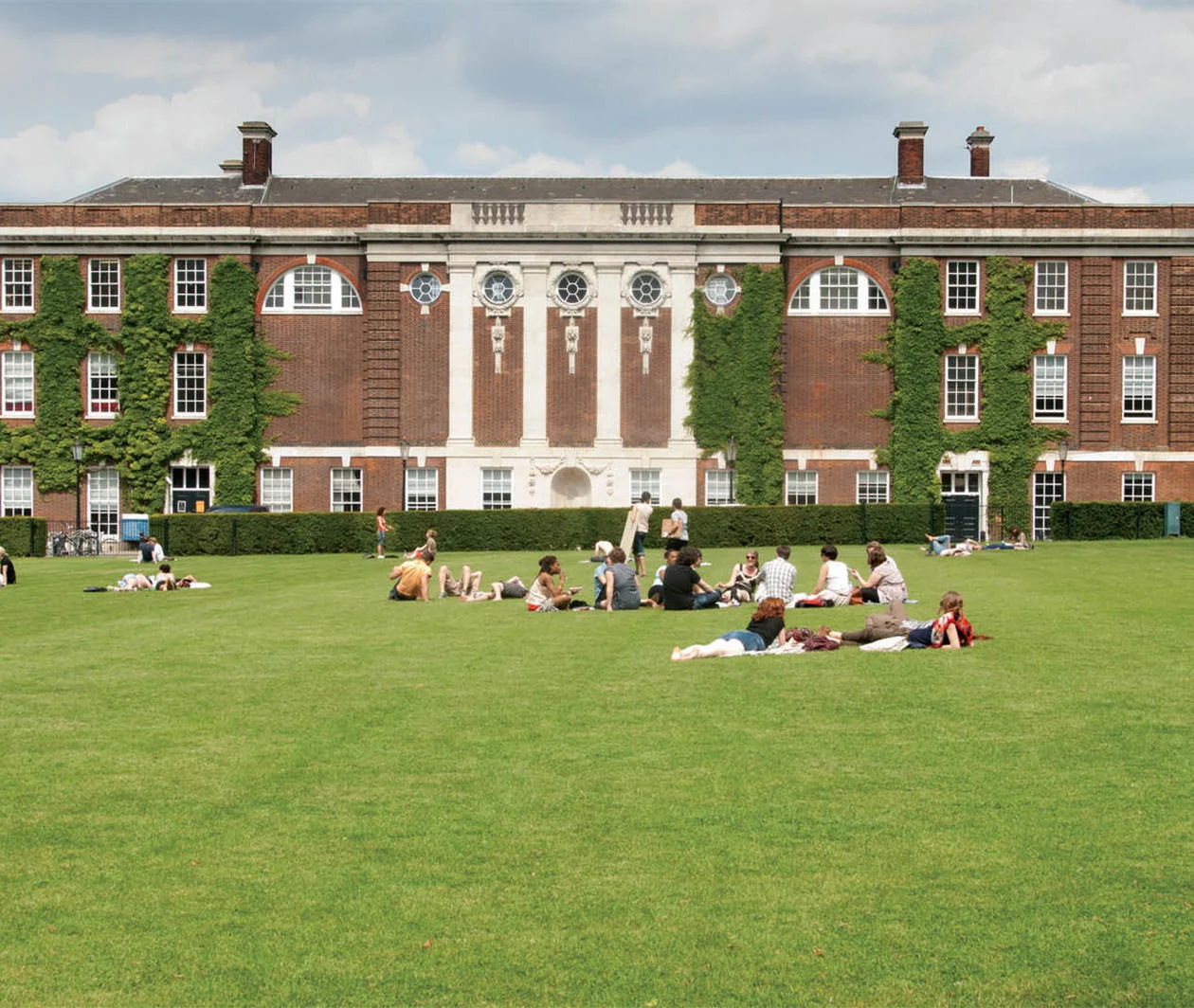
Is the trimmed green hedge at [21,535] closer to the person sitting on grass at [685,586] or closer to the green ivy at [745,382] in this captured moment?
the green ivy at [745,382]

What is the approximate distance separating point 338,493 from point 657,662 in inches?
1421

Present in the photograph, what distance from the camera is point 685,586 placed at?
2197cm

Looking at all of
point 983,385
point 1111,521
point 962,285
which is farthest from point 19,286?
point 1111,521

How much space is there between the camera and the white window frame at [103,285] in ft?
166

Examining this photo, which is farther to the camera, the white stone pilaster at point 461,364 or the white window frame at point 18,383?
the white window frame at point 18,383

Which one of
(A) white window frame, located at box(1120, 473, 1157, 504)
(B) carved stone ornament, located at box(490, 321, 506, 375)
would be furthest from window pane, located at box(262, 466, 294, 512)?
(A) white window frame, located at box(1120, 473, 1157, 504)

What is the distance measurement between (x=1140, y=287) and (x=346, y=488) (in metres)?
29.0

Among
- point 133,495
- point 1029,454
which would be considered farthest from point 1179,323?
point 133,495

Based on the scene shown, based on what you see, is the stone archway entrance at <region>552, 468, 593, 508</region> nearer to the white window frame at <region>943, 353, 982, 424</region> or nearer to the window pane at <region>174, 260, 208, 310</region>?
the white window frame at <region>943, 353, 982, 424</region>

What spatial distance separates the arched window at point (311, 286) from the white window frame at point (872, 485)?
1883cm

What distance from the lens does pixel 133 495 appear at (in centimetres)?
5000

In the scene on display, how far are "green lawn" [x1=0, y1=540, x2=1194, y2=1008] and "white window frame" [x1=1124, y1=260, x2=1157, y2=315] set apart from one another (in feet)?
121

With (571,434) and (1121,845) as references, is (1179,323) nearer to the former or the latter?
(571,434)

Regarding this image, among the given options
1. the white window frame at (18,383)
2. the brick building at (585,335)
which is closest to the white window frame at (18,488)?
the brick building at (585,335)
